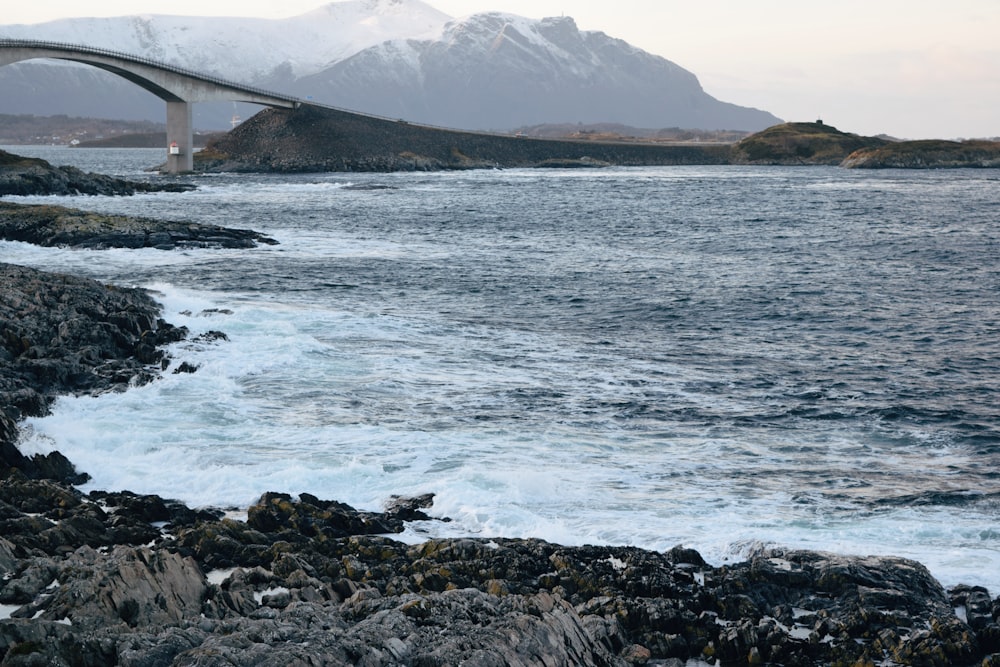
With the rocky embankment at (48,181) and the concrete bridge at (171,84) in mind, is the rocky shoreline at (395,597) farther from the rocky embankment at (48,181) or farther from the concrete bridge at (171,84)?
the concrete bridge at (171,84)

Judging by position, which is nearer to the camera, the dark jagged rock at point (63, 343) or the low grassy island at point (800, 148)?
the dark jagged rock at point (63, 343)

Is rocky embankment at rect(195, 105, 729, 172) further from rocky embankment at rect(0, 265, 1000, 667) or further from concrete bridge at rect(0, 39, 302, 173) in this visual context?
rocky embankment at rect(0, 265, 1000, 667)

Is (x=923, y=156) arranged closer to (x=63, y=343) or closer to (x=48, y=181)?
(x=48, y=181)

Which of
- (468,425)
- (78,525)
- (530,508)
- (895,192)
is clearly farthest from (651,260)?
(895,192)


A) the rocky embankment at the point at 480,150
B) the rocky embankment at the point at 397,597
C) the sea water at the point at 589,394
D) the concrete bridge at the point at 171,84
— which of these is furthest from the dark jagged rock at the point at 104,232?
the rocky embankment at the point at 480,150

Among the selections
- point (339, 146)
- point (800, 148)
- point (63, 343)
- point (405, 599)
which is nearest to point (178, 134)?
point (339, 146)

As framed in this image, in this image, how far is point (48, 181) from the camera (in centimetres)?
6994

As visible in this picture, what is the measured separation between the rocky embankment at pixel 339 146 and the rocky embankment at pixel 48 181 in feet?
151

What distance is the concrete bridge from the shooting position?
92062 mm

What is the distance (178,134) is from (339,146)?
872 inches

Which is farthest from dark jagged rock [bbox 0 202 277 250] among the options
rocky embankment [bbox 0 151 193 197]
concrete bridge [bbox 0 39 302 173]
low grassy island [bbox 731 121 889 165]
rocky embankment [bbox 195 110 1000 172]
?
low grassy island [bbox 731 121 889 165]

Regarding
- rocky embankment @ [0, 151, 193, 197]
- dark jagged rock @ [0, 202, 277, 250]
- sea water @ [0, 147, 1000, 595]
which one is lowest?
sea water @ [0, 147, 1000, 595]

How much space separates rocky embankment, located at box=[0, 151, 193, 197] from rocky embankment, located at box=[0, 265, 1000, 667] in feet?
191

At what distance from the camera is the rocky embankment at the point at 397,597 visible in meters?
8.68
